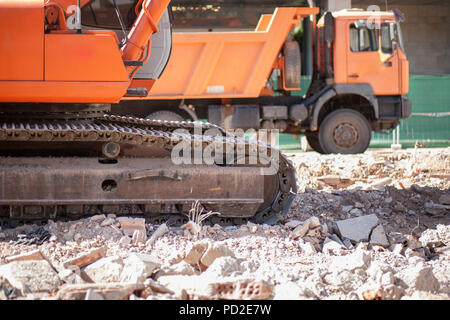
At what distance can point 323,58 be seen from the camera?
42.1 ft

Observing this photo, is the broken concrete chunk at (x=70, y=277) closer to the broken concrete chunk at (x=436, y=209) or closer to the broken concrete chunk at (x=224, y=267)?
the broken concrete chunk at (x=224, y=267)

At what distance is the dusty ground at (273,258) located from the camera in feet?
12.8

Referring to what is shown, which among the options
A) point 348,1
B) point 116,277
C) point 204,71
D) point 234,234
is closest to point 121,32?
point 234,234

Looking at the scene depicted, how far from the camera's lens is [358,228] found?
595 cm

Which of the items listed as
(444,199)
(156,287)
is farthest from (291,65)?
(156,287)

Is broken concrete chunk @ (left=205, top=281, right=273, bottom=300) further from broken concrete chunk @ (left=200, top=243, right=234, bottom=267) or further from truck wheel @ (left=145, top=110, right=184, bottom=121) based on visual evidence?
truck wheel @ (left=145, top=110, right=184, bottom=121)

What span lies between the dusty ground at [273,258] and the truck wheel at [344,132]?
5099 mm

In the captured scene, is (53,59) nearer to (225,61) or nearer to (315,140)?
(225,61)

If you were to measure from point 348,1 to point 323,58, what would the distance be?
26.6 ft

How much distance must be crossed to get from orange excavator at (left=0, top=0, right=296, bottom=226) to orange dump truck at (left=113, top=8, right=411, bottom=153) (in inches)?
223

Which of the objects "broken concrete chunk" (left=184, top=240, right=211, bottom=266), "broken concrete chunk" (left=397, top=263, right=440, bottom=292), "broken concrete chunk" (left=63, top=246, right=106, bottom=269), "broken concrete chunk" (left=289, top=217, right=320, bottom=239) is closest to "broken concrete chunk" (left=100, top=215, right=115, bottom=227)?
"broken concrete chunk" (left=63, top=246, right=106, bottom=269)

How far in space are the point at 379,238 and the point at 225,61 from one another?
6893 millimetres

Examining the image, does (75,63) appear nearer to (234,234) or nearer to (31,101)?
(31,101)
